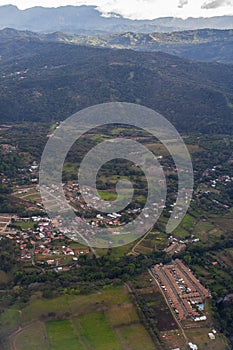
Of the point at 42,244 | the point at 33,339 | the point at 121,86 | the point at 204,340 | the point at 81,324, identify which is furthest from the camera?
the point at 121,86

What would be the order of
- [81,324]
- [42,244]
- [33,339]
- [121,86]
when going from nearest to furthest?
[33,339] < [81,324] < [42,244] < [121,86]

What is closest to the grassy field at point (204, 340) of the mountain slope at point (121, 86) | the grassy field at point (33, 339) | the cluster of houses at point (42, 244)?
the grassy field at point (33, 339)

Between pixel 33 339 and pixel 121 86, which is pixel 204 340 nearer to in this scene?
pixel 33 339

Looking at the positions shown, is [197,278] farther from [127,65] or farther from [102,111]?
[127,65]

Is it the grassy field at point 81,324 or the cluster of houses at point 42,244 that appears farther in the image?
the cluster of houses at point 42,244

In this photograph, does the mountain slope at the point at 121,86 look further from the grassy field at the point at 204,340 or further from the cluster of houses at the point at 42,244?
the grassy field at the point at 204,340

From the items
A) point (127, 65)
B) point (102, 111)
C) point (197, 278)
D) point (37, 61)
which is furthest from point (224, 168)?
point (37, 61)

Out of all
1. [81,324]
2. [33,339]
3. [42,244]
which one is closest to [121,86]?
[42,244]

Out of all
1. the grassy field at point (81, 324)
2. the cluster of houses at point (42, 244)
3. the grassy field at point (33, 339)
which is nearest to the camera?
the grassy field at point (33, 339)

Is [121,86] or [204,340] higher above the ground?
[121,86]
